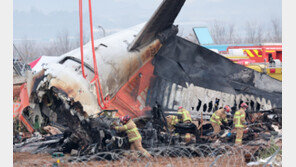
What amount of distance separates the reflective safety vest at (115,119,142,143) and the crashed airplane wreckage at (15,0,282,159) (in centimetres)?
32

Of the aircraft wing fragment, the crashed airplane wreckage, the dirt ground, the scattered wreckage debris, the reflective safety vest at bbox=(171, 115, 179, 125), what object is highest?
the aircraft wing fragment

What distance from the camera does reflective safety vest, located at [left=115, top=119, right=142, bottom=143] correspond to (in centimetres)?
1341

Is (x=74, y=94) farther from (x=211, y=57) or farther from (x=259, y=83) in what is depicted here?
(x=259, y=83)

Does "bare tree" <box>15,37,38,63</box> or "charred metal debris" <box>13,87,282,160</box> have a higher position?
"bare tree" <box>15,37,38,63</box>

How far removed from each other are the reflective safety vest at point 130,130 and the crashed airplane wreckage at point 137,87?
0.32 meters

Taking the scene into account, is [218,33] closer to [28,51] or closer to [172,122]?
[28,51]

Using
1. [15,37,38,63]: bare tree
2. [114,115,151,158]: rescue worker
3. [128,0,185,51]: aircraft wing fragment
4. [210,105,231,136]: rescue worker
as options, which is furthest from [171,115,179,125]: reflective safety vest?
[15,37,38,63]: bare tree

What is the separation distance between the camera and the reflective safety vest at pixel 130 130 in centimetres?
1341

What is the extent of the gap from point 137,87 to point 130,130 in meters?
4.20

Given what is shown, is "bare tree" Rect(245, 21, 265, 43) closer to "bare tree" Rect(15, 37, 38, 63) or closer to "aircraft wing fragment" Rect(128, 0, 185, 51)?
"bare tree" Rect(15, 37, 38, 63)

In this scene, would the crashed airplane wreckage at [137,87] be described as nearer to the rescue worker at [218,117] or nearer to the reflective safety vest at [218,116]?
the rescue worker at [218,117]

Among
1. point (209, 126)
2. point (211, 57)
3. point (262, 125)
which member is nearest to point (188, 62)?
point (211, 57)

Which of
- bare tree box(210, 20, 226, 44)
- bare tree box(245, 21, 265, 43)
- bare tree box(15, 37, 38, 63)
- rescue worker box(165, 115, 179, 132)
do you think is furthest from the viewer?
bare tree box(210, 20, 226, 44)

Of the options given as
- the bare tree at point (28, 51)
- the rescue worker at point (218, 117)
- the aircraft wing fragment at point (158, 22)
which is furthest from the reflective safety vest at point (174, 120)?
the bare tree at point (28, 51)
